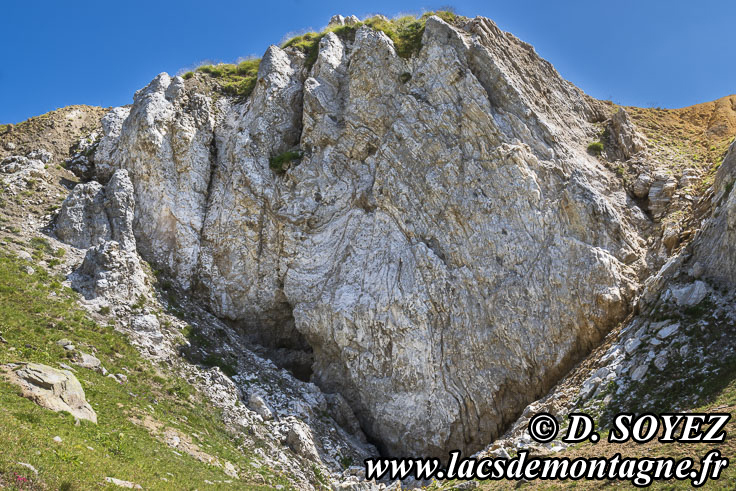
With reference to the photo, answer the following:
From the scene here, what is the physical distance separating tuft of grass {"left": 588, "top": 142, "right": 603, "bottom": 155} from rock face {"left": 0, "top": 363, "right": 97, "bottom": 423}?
1167 inches

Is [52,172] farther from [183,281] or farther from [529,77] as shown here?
[529,77]

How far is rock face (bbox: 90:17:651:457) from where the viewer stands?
2475 centimetres

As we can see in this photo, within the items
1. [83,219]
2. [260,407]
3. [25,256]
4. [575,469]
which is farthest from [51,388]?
[575,469]

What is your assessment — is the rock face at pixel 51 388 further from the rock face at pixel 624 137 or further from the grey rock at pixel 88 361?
the rock face at pixel 624 137

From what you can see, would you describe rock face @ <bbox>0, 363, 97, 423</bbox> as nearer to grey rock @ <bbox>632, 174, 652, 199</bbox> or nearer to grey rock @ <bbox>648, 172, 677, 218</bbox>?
grey rock @ <bbox>648, 172, 677, 218</bbox>

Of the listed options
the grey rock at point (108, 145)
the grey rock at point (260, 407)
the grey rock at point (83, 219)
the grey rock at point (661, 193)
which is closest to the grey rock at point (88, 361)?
the grey rock at point (260, 407)

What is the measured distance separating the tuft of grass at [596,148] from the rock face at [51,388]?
29.6 m

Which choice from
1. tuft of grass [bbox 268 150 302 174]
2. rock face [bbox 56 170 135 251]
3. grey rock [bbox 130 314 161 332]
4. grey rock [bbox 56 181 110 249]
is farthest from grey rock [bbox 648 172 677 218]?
grey rock [bbox 56 181 110 249]

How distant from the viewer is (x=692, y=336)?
19.4 meters

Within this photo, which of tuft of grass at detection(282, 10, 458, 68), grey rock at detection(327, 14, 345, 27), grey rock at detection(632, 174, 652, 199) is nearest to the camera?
grey rock at detection(632, 174, 652, 199)

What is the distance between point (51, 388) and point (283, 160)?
2032cm

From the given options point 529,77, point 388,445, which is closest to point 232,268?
point 388,445

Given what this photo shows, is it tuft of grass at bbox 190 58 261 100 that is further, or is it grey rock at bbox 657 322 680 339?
tuft of grass at bbox 190 58 261 100

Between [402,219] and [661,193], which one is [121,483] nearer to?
[402,219]
